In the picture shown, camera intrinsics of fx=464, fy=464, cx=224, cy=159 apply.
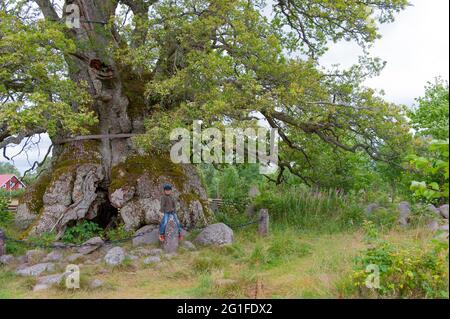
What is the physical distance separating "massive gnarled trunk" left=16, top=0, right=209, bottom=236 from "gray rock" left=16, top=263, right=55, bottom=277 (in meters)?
2.05

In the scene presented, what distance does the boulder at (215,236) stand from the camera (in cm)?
926

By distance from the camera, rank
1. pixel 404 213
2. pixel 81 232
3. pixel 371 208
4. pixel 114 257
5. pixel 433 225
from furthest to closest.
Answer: pixel 371 208, pixel 404 213, pixel 433 225, pixel 81 232, pixel 114 257

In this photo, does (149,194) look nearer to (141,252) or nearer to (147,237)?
(147,237)

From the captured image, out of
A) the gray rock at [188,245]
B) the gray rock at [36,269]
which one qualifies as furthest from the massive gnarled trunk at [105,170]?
the gray rock at [36,269]

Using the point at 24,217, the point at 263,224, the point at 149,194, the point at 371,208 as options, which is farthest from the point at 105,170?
the point at 371,208

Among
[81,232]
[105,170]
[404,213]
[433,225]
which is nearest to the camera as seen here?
[81,232]

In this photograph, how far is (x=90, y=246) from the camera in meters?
9.06

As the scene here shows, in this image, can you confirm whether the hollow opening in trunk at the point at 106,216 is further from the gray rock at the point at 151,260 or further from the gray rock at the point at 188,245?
the gray rock at the point at 151,260

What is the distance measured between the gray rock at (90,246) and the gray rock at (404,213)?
684 cm

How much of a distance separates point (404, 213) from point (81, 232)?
7.80 metres

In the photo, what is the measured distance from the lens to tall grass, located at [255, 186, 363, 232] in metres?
11.2

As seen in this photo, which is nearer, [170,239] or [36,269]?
[36,269]

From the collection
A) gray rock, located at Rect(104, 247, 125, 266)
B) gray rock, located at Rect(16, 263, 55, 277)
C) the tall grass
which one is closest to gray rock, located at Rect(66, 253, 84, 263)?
gray rock, located at Rect(16, 263, 55, 277)

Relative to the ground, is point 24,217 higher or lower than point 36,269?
higher
